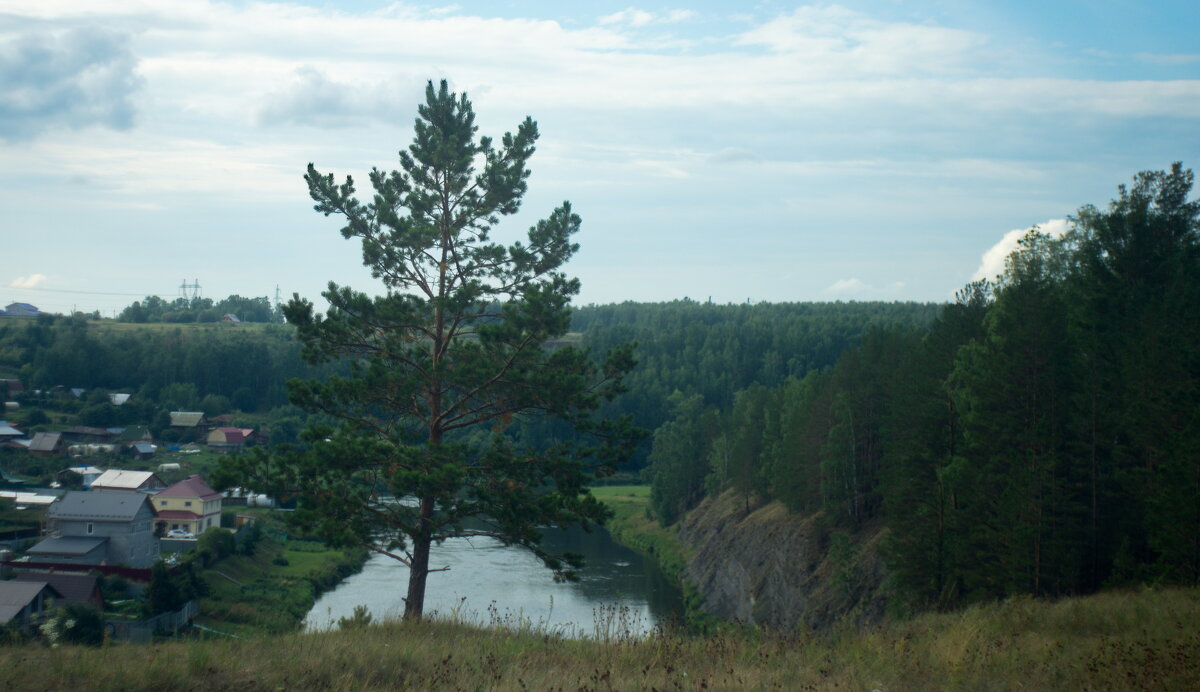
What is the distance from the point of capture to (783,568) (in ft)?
116

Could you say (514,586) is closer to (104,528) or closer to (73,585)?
(73,585)

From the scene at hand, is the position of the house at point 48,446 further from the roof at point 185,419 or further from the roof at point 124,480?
the roof at point 124,480

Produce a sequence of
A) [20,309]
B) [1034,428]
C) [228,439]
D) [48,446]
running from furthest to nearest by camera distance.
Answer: [20,309], [228,439], [48,446], [1034,428]

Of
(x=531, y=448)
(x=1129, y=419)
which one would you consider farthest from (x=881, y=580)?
(x=531, y=448)

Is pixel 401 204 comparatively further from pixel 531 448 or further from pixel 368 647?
pixel 368 647

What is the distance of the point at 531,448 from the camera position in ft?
48.9

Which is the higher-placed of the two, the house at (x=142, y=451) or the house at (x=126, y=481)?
the house at (x=126, y=481)

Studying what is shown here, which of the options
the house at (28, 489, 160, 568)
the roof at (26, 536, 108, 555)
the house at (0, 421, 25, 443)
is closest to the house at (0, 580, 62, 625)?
the roof at (26, 536, 108, 555)

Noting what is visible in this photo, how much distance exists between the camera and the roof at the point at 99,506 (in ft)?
123

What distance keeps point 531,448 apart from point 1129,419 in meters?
13.2

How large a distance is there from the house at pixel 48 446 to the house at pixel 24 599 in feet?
127

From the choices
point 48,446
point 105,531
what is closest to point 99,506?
point 105,531

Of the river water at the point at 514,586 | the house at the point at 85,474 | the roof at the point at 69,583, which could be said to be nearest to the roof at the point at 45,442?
the house at the point at 85,474

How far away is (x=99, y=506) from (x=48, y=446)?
25.9 meters
